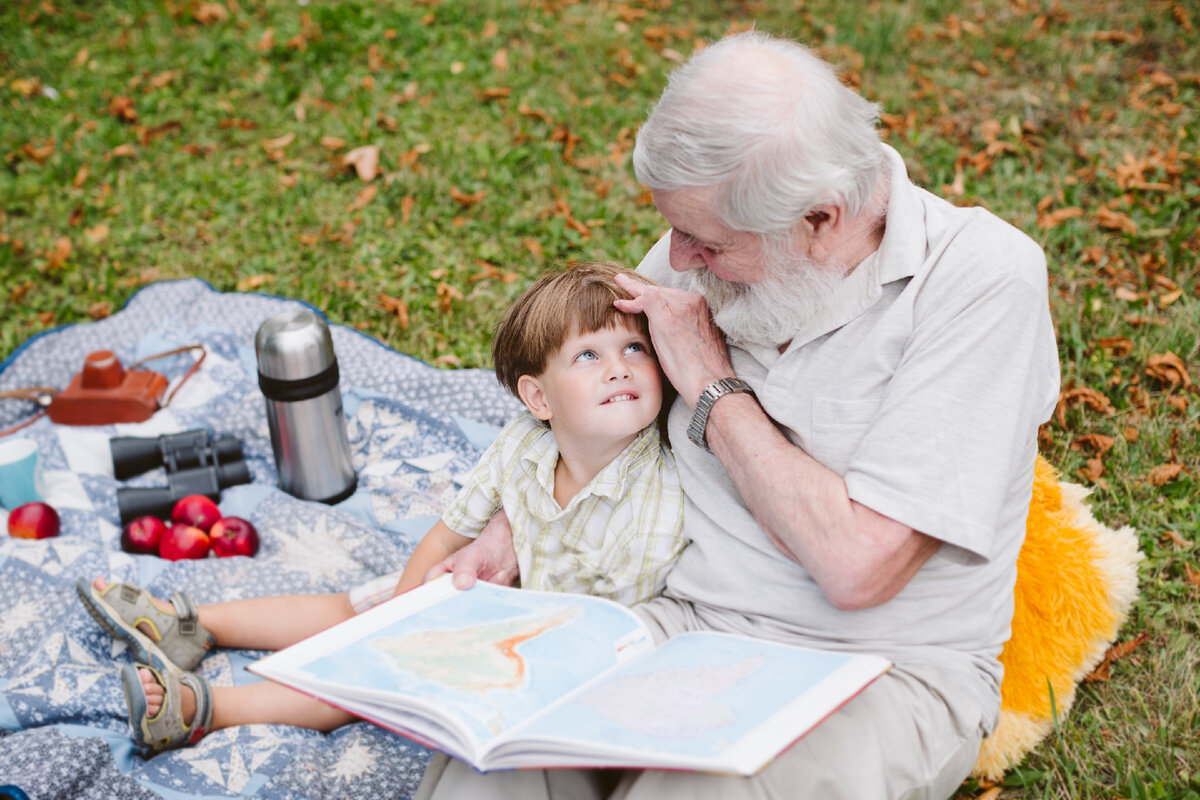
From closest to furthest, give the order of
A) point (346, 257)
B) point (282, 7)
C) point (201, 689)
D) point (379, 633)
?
point (379, 633) < point (201, 689) < point (346, 257) < point (282, 7)

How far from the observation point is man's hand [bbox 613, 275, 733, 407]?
2.28 metres

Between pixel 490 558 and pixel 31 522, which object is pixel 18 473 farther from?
pixel 490 558

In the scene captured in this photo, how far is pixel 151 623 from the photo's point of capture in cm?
288

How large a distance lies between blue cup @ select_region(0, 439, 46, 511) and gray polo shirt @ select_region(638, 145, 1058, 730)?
252 cm

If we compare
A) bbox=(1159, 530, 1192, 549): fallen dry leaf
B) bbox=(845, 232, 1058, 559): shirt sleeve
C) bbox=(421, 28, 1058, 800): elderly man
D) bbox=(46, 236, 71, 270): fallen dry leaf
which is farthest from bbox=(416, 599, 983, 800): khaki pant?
bbox=(46, 236, 71, 270): fallen dry leaf

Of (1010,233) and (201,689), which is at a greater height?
(1010,233)

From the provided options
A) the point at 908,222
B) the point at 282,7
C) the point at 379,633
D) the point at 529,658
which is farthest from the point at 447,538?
the point at 282,7

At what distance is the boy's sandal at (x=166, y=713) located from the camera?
8.10 ft

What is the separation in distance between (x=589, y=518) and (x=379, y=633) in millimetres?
630

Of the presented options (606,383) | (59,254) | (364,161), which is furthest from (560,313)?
(59,254)

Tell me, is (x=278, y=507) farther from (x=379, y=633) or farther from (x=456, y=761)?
(x=456, y=761)

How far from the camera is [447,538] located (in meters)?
2.74

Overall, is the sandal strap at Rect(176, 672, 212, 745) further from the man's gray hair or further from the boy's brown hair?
the man's gray hair

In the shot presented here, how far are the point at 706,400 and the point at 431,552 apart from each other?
3.20 ft
